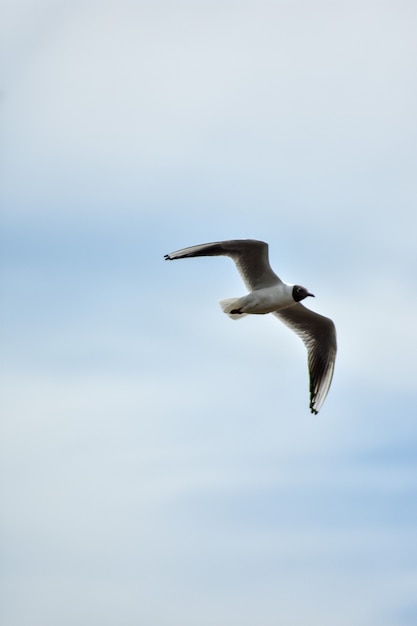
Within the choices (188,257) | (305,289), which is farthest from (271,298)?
(188,257)

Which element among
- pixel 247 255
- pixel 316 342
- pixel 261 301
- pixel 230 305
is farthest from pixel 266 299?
pixel 316 342

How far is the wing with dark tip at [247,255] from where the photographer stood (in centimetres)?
1285

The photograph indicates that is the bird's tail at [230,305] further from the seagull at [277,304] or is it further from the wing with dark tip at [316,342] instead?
the wing with dark tip at [316,342]

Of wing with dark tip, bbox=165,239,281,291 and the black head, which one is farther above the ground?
wing with dark tip, bbox=165,239,281,291

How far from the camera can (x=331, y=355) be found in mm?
14633

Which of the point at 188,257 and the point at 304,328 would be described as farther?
the point at 304,328

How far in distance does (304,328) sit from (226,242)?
241 cm

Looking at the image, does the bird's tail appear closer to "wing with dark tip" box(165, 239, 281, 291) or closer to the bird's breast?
the bird's breast

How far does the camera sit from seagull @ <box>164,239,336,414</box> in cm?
1315

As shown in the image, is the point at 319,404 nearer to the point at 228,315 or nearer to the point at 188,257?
the point at 228,315

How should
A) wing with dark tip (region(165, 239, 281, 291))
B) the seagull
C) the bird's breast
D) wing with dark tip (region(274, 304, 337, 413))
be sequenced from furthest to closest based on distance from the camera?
wing with dark tip (region(274, 304, 337, 413))
the bird's breast
the seagull
wing with dark tip (region(165, 239, 281, 291))

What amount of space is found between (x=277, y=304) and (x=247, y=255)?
805 millimetres

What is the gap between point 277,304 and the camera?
531 inches

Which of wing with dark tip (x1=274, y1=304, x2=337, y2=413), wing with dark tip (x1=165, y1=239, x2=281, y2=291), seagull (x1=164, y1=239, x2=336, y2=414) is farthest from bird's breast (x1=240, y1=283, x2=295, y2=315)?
wing with dark tip (x1=274, y1=304, x2=337, y2=413)
